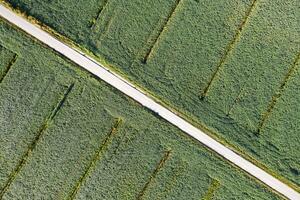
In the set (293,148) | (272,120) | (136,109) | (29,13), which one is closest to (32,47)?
(29,13)

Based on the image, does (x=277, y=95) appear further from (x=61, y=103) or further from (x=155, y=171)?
(x=61, y=103)

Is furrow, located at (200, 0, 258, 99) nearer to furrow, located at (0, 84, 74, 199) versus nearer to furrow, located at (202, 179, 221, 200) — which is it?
furrow, located at (202, 179, 221, 200)

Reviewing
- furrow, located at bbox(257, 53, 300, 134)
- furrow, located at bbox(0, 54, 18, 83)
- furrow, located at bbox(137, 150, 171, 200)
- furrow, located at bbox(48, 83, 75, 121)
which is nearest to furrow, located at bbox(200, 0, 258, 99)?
furrow, located at bbox(257, 53, 300, 134)

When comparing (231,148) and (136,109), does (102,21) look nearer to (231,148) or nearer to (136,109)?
(136,109)

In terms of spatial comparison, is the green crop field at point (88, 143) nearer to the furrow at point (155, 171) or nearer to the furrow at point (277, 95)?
the furrow at point (155, 171)

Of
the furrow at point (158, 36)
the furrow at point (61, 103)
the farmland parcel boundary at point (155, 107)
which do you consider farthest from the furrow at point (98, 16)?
the furrow at point (61, 103)
